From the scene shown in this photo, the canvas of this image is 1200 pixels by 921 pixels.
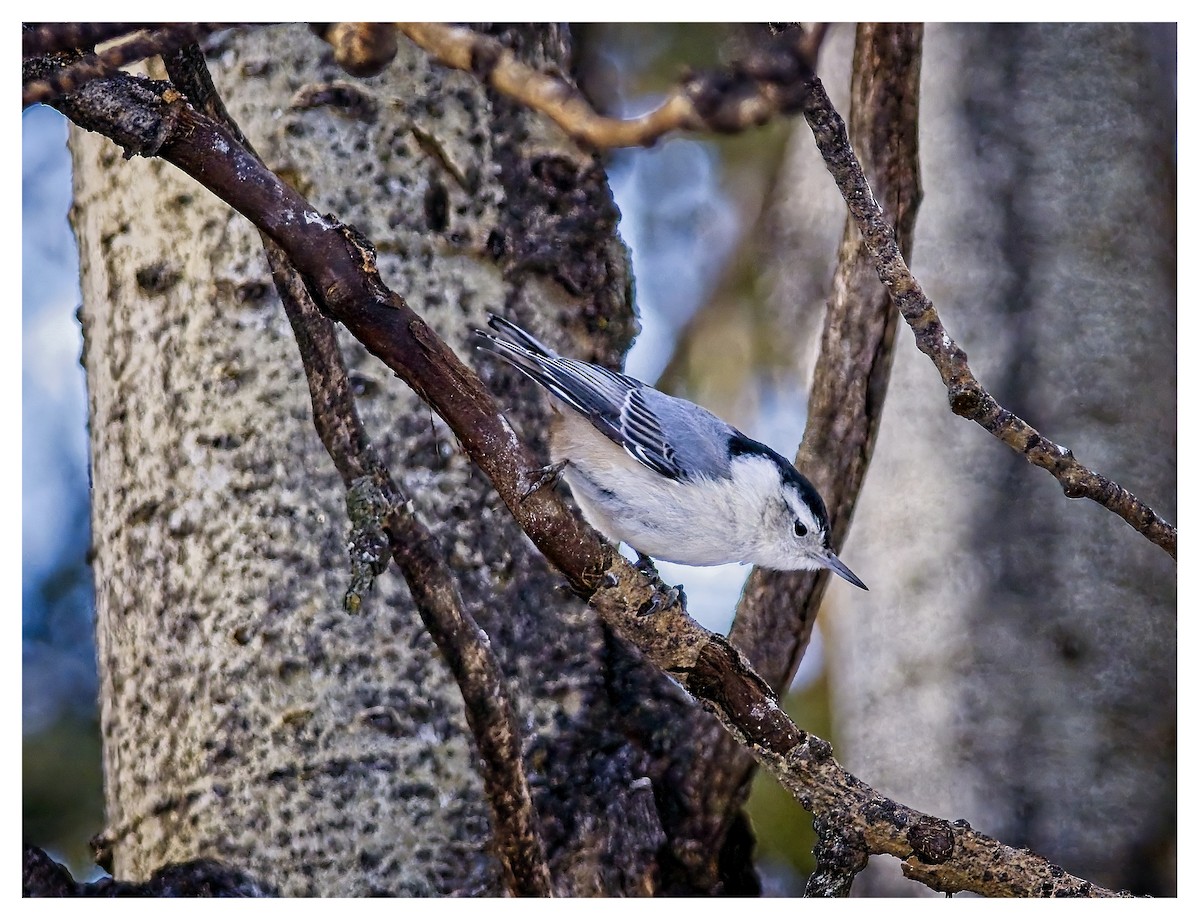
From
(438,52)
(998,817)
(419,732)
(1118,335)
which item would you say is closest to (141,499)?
(419,732)

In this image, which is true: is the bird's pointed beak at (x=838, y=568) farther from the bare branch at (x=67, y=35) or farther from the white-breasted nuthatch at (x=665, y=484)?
the bare branch at (x=67, y=35)

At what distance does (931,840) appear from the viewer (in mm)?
1373

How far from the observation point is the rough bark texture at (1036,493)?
1.71 m

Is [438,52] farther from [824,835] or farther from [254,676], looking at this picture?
[824,835]

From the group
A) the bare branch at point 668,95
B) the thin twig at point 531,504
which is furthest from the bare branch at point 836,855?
the bare branch at point 668,95

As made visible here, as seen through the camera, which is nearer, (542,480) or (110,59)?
(542,480)

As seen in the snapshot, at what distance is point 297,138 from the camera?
1679mm

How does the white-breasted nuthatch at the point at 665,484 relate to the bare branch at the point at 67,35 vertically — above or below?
below

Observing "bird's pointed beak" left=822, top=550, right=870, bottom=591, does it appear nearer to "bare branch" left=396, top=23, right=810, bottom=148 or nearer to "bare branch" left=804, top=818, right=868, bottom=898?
"bare branch" left=804, top=818, right=868, bottom=898

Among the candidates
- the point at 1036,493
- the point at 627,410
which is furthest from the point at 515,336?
the point at 1036,493

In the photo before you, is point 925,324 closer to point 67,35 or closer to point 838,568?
point 838,568

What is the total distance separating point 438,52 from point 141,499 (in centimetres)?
72

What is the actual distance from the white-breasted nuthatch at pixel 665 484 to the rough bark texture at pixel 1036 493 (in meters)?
0.44

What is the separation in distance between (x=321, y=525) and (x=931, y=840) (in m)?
0.85
